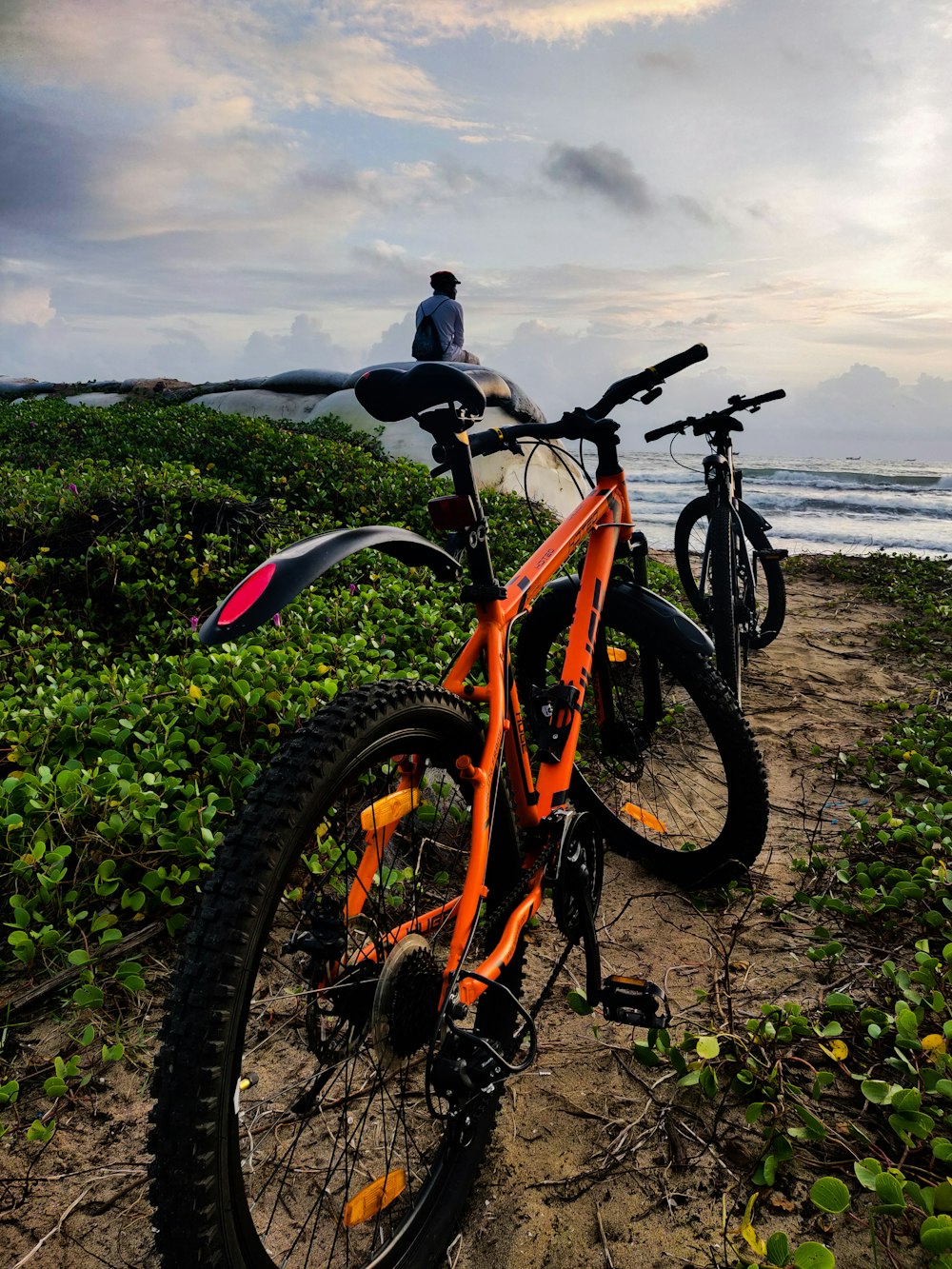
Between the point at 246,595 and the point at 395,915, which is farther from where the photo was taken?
the point at 395,915

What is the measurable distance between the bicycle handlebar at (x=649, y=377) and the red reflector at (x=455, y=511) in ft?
2.67

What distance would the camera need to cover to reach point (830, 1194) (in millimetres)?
1604

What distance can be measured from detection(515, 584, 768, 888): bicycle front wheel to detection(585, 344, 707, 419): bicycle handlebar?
634 millimetres

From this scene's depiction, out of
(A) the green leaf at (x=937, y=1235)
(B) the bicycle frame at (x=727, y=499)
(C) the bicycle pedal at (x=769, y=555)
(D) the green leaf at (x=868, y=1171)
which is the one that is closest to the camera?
(A) the green leaf at (x=937, y=1235)

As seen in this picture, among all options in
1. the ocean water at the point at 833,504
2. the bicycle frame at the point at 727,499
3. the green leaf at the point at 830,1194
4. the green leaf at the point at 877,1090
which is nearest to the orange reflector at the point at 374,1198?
the green leaf at the point at 830,1194

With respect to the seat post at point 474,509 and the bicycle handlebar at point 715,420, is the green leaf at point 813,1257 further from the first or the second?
the bicycle handlebar at point 715,420

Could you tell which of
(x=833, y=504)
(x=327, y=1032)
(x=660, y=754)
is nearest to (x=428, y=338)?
(x=660, y=754)

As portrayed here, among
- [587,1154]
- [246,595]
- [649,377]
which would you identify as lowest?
[587,1154]

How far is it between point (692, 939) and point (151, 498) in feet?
15.1

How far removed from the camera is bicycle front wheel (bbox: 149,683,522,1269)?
1184mm

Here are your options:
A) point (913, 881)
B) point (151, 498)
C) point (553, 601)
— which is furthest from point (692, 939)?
→ point (151, 498)

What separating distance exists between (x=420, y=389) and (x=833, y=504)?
22.3 m

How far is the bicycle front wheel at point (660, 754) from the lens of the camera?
274cm

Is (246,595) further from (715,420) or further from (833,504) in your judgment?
(833,504)
